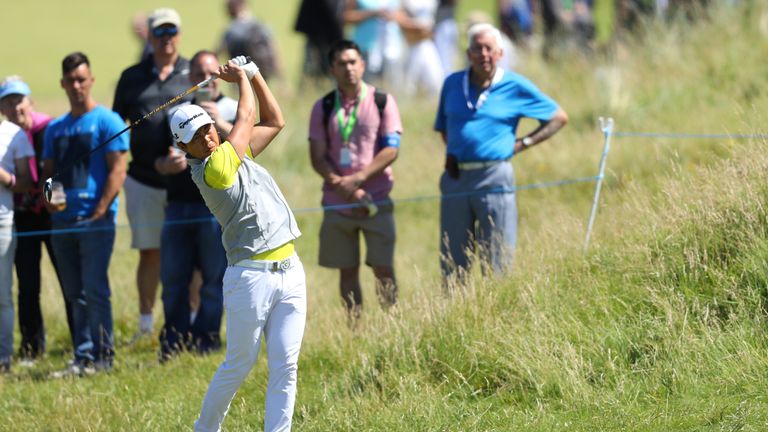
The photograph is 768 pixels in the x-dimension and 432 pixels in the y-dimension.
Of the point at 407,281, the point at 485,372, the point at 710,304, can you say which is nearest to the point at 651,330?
the point at 710,304

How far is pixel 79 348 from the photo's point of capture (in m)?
9.65

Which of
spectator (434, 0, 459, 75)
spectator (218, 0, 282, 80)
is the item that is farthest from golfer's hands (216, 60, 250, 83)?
spectator (434, 0, 459, 75)

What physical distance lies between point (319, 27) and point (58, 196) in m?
9.08

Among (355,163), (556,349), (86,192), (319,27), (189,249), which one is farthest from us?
(319,27)

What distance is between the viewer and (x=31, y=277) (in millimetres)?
10281

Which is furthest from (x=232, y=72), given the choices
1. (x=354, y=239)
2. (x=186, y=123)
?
(x=354, y=239)

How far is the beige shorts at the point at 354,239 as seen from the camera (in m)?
9.89

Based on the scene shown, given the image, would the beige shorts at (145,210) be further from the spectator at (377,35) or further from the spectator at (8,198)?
the spectator at (377,35)

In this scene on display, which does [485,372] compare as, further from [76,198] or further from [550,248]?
[76,198]

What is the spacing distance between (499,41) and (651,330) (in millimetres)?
2959

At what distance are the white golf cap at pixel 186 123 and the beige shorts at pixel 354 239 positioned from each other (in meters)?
3.17

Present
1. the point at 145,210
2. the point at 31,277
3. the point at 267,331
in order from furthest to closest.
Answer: the point at 145,210 < the point at 31,277 < the point at 267,331

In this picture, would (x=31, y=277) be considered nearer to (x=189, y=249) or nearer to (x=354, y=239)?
(x=189, y=249)

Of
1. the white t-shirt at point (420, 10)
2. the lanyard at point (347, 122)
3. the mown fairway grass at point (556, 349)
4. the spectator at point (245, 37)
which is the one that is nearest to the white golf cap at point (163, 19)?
the lanyard at point (347, 122)
